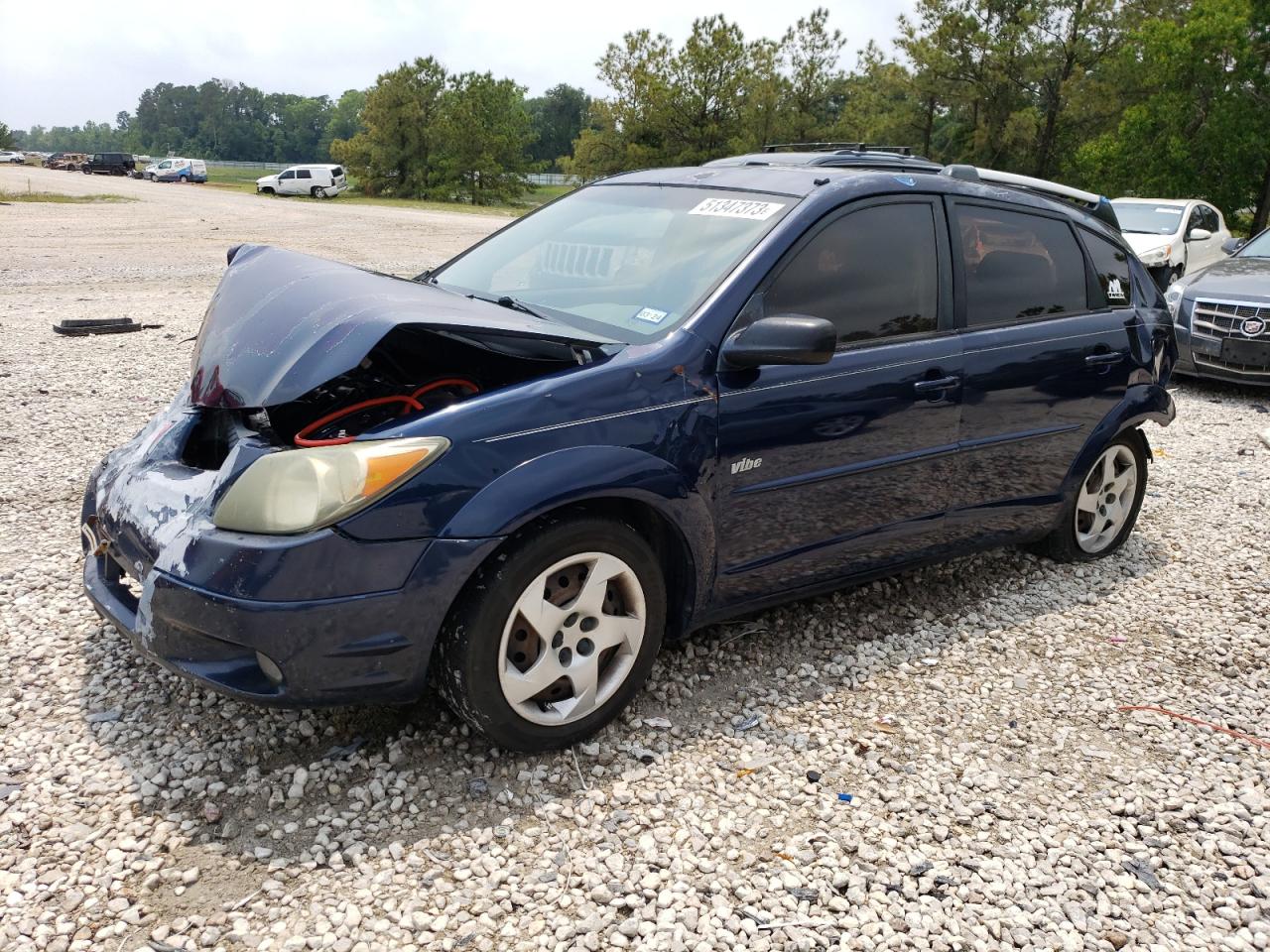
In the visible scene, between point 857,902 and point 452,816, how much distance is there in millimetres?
1138

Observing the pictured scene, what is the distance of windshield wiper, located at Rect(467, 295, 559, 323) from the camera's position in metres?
3.68

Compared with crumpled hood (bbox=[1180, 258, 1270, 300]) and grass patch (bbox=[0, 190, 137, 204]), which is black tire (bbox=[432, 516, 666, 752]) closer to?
crumpled hood (bbox=[1180, 258, 1270, 300])

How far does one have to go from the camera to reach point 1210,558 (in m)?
5.29

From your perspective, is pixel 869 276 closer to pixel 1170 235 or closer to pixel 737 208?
pixel 737 208

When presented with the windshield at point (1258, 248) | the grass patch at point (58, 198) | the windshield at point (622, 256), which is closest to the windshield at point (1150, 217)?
the windshield at point (1258, 248)

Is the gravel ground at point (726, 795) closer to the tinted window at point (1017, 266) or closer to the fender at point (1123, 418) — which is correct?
the fender at point (1123, 418)

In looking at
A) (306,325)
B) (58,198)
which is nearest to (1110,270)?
(306,325)

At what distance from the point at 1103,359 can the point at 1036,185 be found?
851 millimetres

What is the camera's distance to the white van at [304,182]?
2039 inches

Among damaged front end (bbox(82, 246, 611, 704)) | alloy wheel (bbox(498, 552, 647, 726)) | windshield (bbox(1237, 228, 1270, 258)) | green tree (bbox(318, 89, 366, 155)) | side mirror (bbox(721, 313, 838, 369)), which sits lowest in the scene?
alloy wheel (bbox(498, 552, 647, 726))

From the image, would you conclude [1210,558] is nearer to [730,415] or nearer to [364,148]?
[730,415]

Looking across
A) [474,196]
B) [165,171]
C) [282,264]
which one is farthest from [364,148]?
[282,264]

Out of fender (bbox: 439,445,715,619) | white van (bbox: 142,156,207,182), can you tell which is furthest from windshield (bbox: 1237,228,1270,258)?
white van (bbox: 142,156,207,182)

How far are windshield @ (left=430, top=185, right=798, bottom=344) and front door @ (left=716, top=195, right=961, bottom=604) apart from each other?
0.25 metres
